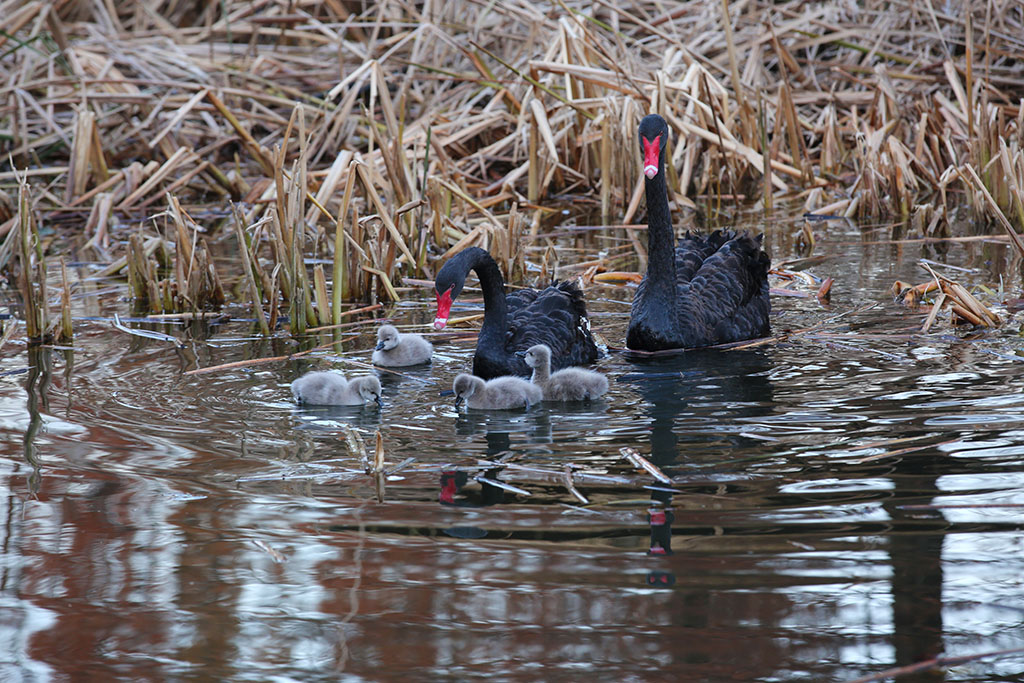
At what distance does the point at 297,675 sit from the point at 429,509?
3.04 ft

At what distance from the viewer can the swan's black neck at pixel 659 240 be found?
5293 millimetres

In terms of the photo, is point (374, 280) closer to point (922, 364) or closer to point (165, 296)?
point (165, 296)

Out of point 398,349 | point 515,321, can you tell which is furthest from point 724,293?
point 398,349

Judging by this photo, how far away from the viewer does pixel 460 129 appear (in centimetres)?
946

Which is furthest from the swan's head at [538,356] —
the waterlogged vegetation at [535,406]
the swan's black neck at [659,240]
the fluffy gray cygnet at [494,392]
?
the swan's black neck at [659,240]

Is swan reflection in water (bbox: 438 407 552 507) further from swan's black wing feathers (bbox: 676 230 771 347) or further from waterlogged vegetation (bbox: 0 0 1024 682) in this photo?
swan's black wing feathers (bbox: 676 230 771 347)

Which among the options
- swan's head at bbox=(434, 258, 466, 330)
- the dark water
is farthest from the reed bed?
the dark water

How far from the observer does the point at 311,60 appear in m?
11.2

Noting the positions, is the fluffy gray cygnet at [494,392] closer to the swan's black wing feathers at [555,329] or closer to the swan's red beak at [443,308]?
the swan's red beak at [443,308]

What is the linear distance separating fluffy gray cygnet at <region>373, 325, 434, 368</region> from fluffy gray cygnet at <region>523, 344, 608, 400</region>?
0.63 m

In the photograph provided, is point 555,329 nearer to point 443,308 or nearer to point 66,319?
point 443,308

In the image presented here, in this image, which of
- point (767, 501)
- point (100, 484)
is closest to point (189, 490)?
point (100, 484)

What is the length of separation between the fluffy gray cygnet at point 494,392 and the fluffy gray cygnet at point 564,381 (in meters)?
0.08

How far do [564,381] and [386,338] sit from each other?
0.87 metres
